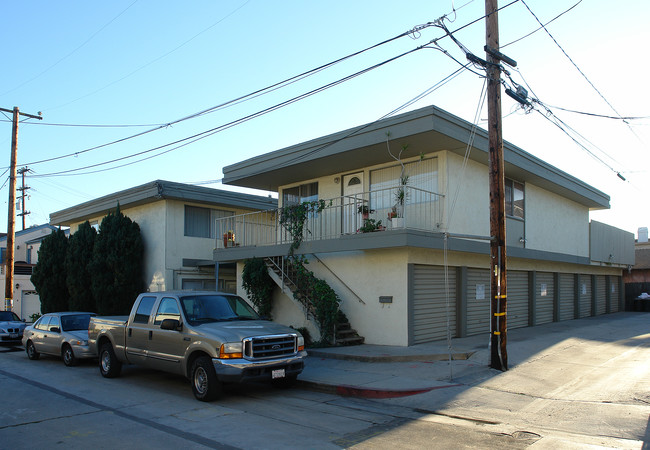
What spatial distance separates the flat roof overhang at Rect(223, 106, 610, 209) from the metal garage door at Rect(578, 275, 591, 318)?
17.7 feet

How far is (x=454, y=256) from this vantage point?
1529 centimetres

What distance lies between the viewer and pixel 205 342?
A: 880cm

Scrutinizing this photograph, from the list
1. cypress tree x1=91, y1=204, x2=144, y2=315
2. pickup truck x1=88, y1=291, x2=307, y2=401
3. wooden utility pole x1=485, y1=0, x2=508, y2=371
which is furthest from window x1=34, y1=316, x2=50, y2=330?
wooden utility pole x1=485, y1=0, x2=508, y2=371

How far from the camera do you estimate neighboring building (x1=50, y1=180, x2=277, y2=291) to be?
21234 mm

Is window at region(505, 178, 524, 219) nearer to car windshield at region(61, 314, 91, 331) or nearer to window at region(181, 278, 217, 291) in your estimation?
window at region(181, 278, 217, 291)

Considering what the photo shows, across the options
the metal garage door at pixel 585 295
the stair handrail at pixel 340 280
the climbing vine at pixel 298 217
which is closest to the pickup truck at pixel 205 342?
the stair handrail at pixel 340 280

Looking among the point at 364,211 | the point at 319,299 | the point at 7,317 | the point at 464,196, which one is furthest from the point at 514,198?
the point at 7,317

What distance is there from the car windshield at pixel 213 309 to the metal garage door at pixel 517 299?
36.2ft

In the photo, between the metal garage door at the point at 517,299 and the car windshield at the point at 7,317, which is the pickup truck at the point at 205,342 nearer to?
the metal garage door at the point at 517,299

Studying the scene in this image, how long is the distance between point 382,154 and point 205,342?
331 inches

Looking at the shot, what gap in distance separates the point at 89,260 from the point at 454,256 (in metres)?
15.3

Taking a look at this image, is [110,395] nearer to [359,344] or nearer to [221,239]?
[359,344]

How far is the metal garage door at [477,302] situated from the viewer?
15.9 m

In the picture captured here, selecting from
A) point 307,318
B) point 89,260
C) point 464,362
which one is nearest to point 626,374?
point 464,362
